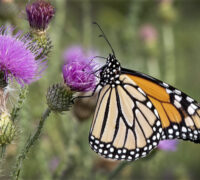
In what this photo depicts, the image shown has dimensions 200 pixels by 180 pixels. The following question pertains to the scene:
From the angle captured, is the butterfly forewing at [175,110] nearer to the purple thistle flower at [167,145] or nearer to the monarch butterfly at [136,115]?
the monarch butterfly at [136,115]

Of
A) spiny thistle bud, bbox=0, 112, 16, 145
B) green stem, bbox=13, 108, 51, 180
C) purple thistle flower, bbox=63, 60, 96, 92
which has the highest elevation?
purple thistle flower, bbox=63, 60, 96, 92

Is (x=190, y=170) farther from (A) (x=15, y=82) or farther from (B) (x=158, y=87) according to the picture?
(A) (x=15, y=82)

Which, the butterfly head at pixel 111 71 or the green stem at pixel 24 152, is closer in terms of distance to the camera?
the green stem at pixel 24 152

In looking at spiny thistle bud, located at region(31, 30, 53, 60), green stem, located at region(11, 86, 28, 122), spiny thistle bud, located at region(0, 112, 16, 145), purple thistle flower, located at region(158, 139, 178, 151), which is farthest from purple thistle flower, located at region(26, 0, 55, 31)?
purple thistle flower, located at region(158, 139, 178, 151)

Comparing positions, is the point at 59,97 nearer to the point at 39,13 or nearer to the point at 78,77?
the point at 78,77

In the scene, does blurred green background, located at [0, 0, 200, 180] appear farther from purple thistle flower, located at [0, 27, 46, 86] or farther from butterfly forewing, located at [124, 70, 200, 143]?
butterfly forewing, located at [124, 70, 200, 143]

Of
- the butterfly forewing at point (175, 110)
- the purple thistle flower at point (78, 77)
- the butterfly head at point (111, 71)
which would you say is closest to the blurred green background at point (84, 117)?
the purple thistle flower at point (78, 77)

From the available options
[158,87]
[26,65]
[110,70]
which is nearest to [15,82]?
[26,65]
